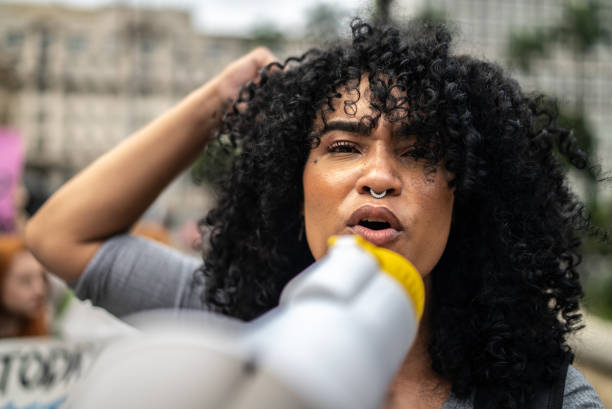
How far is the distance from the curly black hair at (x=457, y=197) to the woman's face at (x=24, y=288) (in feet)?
8.33

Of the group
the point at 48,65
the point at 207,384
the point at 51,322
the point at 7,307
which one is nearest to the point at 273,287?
the point at 207,384

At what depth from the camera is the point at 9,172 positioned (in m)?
5.17

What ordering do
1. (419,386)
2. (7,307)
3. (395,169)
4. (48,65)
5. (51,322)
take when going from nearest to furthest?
(395,169) < (419,386) < (7,307) < (51,322) < (48,65)

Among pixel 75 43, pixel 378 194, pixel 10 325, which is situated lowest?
pixel 10 325

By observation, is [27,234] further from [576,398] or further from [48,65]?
[48,65]

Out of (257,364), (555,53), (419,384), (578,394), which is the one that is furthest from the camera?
(555,53)

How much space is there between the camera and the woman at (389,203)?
1567mm

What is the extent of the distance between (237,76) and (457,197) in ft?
2.88

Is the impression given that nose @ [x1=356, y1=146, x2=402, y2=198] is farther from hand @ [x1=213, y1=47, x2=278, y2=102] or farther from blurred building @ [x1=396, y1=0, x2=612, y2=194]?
blurred building @ [x1=396, y1=0, x2=612, y2=194]

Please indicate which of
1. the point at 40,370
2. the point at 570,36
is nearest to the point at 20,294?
the point at 40,370

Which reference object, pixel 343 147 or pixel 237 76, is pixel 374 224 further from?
pixel 237 76

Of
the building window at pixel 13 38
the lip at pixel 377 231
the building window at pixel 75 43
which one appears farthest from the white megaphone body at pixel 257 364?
the building window at pixel 13 38

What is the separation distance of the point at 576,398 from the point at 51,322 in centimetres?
443

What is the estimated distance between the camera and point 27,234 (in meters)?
1.98
